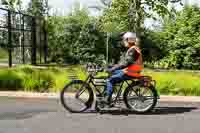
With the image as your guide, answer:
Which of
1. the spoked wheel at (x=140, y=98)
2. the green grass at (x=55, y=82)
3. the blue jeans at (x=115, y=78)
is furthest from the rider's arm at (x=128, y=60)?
the green grass at (x=55, y=82)

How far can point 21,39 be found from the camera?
20.9m

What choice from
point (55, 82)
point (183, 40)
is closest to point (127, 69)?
point (55, 82)

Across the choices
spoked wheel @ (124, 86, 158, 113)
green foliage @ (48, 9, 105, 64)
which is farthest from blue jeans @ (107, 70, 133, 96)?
green foliage @ (48, 9, 105, 64)

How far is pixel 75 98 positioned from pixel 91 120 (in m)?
0.83

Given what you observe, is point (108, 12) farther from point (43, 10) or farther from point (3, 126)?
point (3, 126)

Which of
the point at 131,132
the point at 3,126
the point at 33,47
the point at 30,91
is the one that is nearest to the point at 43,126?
the point at 3,126

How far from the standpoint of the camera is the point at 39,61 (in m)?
23.0

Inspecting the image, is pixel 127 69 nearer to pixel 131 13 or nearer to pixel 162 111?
pixel 162 111

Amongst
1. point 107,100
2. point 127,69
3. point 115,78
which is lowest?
point 107,100

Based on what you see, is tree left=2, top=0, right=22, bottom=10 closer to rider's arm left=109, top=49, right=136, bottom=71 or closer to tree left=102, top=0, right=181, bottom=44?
tree left=102, top=0, right=181, bottom=44

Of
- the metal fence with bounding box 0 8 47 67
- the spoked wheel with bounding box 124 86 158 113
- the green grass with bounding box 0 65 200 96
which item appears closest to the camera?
the spoked wheel with bounding box 124 86 158 113

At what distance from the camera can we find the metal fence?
19203mm

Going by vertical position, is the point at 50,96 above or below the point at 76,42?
below

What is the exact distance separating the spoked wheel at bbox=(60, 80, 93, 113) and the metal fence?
8.21 meters
